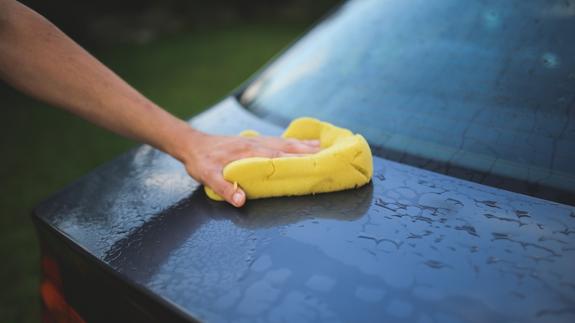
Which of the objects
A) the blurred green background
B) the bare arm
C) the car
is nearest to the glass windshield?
the car

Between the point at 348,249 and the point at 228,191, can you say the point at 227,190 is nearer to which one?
the point at 228,191

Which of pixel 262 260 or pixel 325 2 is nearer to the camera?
pixel 262 260

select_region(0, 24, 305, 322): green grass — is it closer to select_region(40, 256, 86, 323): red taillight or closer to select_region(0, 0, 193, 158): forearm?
select_region(40, 256, 86, 323): red taillight

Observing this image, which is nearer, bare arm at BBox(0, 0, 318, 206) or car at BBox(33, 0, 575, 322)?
car at BBox(33, 0, 575, 322)

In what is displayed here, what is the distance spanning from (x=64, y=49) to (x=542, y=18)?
137 centimetres

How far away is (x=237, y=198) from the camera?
966 mm

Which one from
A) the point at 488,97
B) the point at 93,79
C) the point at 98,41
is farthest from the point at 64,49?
the point at 98,41

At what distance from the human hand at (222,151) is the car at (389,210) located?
6 cm

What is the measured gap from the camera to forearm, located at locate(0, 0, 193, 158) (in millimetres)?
1114

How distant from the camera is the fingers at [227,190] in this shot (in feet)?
3.18

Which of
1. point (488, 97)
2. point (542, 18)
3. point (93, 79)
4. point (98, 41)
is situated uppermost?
point (542, 18)

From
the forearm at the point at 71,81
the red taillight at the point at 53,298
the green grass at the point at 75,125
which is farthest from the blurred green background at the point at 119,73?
the forearm at the point at 71,81

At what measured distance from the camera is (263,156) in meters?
1.06

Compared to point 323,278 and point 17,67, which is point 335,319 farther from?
point 17,67
